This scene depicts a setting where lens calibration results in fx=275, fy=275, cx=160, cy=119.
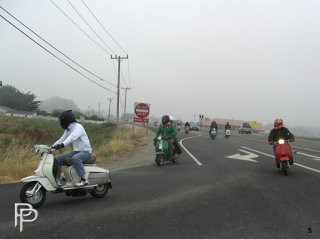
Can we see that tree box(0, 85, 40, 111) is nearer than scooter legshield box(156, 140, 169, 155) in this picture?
No

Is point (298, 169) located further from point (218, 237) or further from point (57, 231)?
point (57, 231)

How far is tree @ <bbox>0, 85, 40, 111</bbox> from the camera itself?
116750mm

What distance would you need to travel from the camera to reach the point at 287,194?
Result: 5914 mm

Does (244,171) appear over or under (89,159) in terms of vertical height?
under

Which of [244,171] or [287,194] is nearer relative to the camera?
[287,194]

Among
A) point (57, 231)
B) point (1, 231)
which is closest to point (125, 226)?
point (57, 231)

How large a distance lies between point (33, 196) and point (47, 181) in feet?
1.13

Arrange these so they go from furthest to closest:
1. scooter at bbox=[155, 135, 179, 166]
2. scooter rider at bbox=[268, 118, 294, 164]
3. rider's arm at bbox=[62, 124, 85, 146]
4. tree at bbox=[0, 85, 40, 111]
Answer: tree at bbox=[0, 85, 40, 111] → scooter at bbox=[155, 135, 179, 166] → scooter rider at bbox=[268, 118, 294, 164] → rider's arm at bbox=[62, 124, 85, 146]

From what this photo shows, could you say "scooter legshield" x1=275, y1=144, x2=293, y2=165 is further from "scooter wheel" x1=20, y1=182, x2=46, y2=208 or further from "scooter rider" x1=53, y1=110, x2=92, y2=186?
"scooter wheel" x1=20, y1=182, x2=46, y2=208

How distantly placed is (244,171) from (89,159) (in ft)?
17.5

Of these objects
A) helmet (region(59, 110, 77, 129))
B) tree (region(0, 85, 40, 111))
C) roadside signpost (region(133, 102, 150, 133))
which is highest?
tree (region(0, 85, 40, 111))

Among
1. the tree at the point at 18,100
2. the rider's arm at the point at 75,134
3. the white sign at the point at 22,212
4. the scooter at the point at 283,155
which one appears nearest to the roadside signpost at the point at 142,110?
the scooter at the point at 283,155

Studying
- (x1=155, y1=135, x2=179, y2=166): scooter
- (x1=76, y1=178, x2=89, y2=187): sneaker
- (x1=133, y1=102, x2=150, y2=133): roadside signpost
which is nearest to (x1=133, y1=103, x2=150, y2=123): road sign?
(x1=133, y1=102, x2=150, y2=133): roadside signpost

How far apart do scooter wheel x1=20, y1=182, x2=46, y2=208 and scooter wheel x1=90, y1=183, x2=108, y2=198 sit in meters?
0.98
